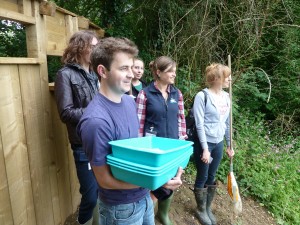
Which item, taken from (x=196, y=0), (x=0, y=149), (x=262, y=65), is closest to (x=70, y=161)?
(x=0, y=149)

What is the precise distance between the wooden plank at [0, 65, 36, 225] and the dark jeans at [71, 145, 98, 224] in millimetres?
371

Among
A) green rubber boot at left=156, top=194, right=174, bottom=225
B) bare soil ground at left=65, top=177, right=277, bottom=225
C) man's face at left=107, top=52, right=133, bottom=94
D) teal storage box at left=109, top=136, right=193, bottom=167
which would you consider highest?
man's face at left=107, top=52, right=133, bottom=94

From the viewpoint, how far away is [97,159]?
128 centimetres

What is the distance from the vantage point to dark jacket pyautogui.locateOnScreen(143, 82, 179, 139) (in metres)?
2.49

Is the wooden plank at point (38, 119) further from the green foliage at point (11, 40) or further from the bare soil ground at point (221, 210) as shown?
the green foliage at point (11, 40)

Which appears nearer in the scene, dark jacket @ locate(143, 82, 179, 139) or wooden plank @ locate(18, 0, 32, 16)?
wooden plank @ locate(18, 0, 32, 16)

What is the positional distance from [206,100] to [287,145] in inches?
136

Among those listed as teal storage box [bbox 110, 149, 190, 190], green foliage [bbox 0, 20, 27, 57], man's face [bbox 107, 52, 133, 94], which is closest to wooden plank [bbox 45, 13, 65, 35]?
man's face [bbox 107, 52, 133, 94]

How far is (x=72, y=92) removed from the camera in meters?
2.05

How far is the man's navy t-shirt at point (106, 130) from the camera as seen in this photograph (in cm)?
127

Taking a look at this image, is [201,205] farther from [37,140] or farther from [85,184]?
[37,140]

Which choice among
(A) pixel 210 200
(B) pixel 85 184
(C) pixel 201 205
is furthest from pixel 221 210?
(B) pixel 85 184

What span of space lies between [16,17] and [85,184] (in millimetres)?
1343

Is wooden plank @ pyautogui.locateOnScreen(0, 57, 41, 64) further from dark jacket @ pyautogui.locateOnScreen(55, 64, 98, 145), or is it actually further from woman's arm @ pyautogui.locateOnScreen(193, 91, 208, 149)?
woman's arm @ pyautogui.locateOnScreen(193, 91, 208, 149)
